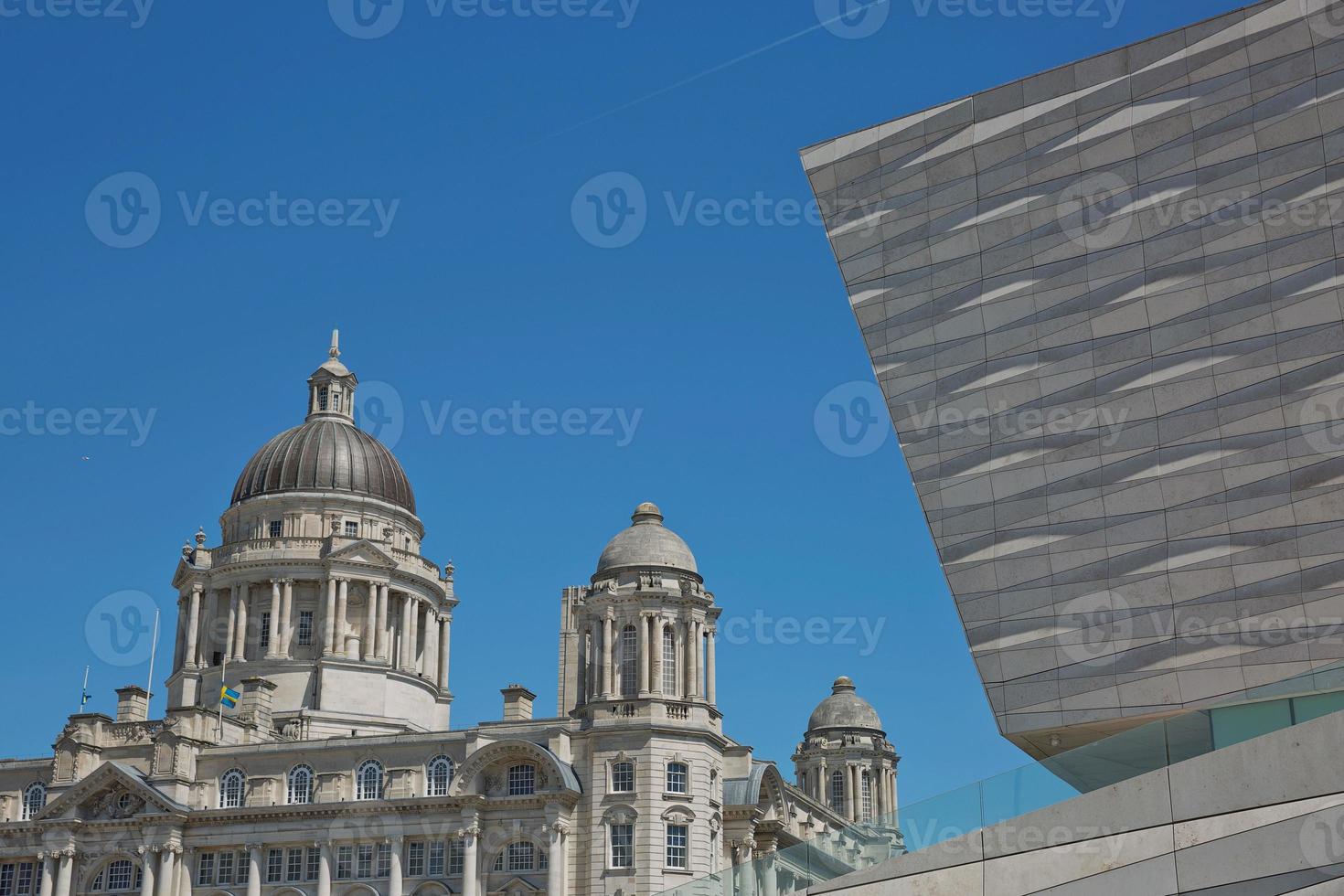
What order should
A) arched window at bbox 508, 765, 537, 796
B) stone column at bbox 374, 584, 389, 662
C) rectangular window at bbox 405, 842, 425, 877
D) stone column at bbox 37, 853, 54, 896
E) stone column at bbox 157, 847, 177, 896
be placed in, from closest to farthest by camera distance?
arched window at bbox 508, 765, 537, 796, rectangular window at bbox 405, 842, 425, 877, stone column at bbox 157, 847, 177, 896, stone column at bbox 37, 853, 54, 896, stone column at bbox 374, 584, 389, 662

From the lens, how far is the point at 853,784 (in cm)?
11450

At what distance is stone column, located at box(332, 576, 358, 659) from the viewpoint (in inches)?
3883

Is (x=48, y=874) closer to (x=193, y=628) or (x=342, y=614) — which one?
(x=193, y=628)

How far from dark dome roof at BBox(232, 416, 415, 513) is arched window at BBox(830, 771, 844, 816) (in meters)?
34.4

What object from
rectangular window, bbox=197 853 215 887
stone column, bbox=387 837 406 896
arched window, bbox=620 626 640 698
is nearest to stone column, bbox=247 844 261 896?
rectangular window, bbox=197 853 215 887

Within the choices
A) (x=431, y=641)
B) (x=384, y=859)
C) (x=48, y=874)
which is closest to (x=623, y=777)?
(x=384, y=859)

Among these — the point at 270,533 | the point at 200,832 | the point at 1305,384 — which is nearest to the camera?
the point at 1305,384

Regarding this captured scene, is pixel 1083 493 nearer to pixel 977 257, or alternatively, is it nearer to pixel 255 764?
pixel 977 257

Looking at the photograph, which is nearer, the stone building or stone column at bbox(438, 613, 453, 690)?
the stone building

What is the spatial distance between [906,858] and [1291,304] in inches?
735

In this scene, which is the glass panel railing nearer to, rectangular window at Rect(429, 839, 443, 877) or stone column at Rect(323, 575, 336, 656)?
rectangular window at Rect(429, 839, 443, 877)

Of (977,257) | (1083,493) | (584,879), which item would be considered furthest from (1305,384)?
(584,879)

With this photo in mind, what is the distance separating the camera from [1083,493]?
150 feet

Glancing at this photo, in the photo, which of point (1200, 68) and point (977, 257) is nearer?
point (1200, 68)
